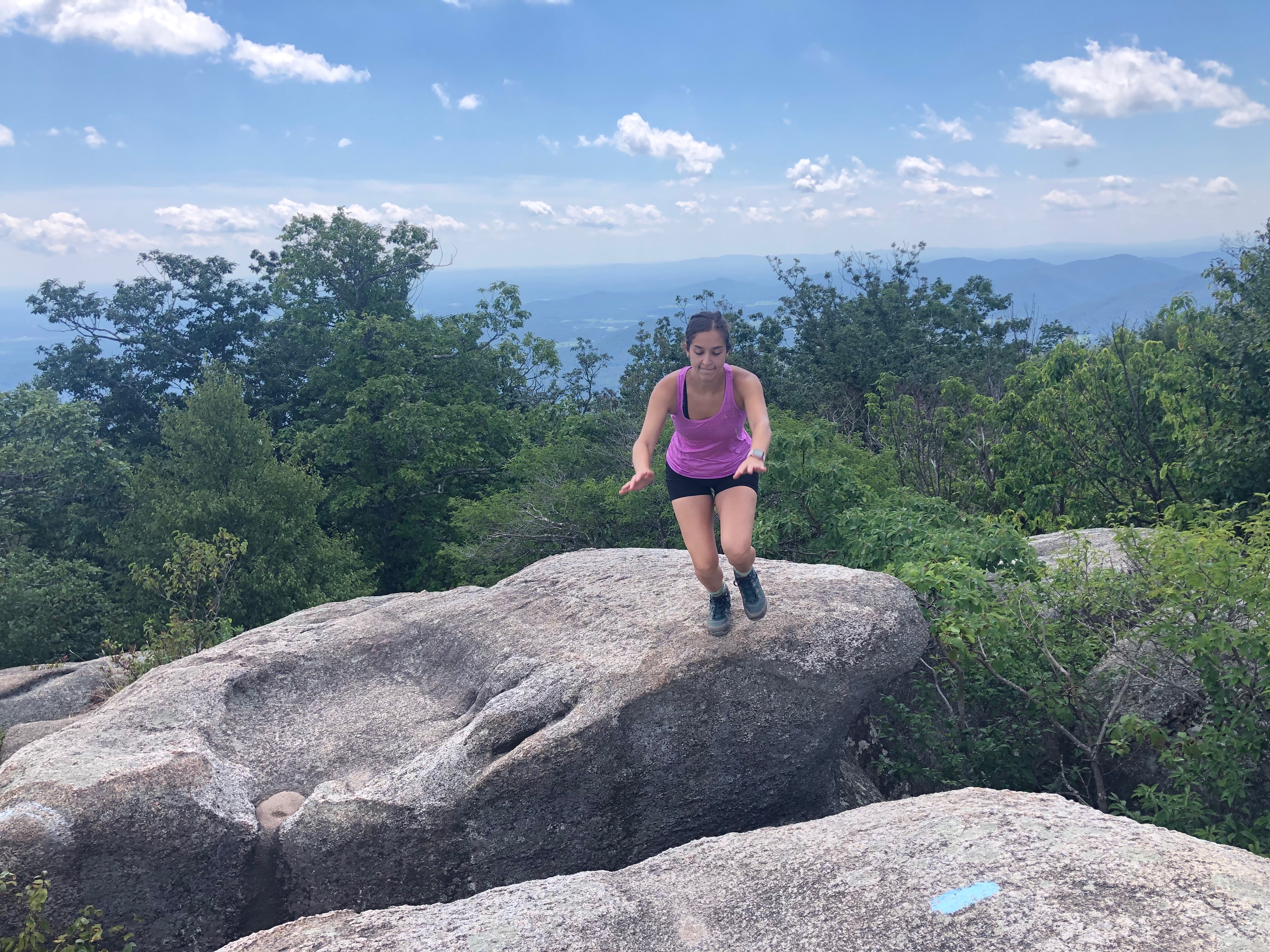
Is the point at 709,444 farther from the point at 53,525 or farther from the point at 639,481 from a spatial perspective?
the point at 53,525

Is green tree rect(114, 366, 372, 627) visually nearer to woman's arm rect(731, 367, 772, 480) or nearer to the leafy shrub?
the leafy shrub

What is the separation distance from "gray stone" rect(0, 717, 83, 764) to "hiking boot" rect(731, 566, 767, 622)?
26.6 feet

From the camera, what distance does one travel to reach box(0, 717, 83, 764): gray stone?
9.80m

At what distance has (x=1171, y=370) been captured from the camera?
14.7 metres

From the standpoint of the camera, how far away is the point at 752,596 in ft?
22.5

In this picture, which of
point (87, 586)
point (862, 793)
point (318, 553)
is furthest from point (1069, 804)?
point (87, 586)

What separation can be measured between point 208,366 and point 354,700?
22364 mm

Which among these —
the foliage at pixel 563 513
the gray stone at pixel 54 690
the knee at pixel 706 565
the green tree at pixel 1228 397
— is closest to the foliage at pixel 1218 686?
the knee at pixel 706 565

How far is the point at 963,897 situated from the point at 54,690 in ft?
50.7

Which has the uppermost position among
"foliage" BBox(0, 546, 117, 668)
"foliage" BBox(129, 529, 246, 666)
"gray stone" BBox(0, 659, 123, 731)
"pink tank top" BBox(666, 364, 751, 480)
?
"pink tank top" BBox(666, 364, 751, 480)

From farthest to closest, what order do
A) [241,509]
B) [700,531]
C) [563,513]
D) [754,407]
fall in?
[241,509], [563,513], [700,531], [754,407]

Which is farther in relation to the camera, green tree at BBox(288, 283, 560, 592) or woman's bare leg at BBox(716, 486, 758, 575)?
green tree at BBox(288, 283, 560, 592)

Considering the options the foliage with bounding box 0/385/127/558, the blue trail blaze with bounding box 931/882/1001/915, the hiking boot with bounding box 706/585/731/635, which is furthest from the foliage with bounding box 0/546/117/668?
the blue trail blaze with bounding box 931/882/1001/915

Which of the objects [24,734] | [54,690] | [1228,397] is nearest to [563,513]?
[54,690]
